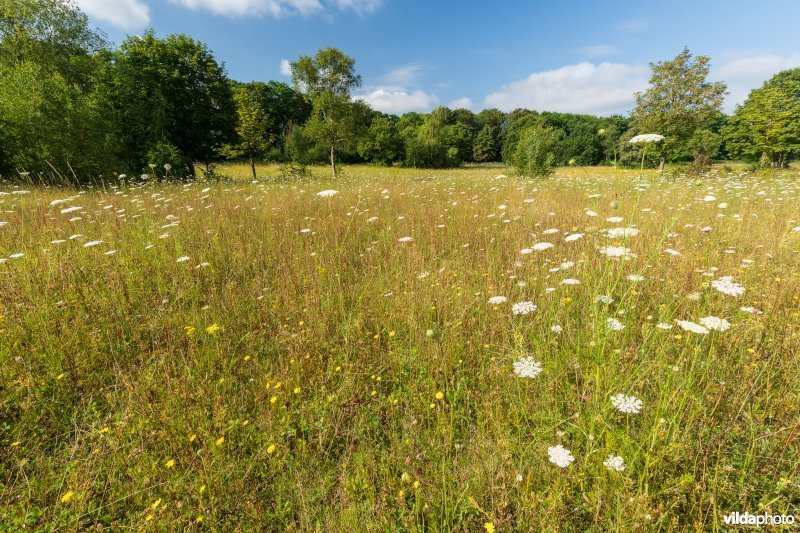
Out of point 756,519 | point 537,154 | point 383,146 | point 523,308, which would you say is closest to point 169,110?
point 537,154

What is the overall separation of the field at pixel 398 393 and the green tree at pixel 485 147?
76.5 metres

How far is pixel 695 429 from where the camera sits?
1.73 metres

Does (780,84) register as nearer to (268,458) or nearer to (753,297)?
(753,297)

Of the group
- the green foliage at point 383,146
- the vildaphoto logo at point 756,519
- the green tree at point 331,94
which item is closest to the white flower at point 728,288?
the vildaphoto logo at point 756,519

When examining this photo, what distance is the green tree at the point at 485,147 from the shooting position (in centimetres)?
7369

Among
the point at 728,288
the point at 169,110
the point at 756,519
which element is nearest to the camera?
the point at 756,519

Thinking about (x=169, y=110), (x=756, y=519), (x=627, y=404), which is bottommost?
(x=756, y=519)

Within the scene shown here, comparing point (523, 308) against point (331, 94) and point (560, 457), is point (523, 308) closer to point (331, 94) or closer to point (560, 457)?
point (560, 457)

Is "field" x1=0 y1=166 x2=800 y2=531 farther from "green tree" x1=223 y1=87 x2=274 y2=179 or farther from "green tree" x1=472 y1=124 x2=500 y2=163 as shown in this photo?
"green tree" x1=472 y1=124 x2=500 y2=163

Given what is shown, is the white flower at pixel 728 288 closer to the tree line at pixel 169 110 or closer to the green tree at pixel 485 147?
the tree line at pixel 169 110

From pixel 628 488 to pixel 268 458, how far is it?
1.95 metres

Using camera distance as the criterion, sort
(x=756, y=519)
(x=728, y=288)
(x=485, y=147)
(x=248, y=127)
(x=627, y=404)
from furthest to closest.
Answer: (x=485, y=147)
(x=248, y=127)
(x=728, y=288)
(x=627, y=404)
(x=756, y=519)

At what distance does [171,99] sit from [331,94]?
468 inches

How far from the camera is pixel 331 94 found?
2527 centimetres
